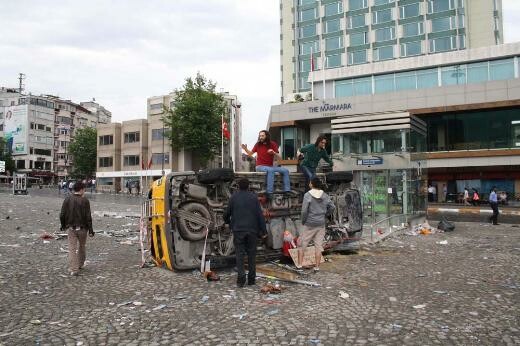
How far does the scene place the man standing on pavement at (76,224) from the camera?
786 cm

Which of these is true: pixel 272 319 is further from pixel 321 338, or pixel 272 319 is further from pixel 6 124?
pixel 6 124

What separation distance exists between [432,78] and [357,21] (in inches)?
1003

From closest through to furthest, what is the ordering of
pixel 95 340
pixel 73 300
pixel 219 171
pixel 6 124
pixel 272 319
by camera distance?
pixel 95 340, pixel 272 319, pixel 73 300, pixel 219 171, pixel 6 124

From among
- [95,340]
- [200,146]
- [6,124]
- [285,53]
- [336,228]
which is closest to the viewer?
[95,340]

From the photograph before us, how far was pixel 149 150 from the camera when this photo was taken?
219ft

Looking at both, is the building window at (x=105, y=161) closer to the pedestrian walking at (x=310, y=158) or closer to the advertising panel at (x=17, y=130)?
the advertising panel at (x=17, y=130)

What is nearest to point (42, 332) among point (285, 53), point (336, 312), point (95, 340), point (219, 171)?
point (95, 340)

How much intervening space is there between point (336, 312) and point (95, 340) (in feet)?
Answer: 9.57

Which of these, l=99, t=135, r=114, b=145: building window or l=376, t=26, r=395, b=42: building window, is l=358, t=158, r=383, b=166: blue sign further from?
l=99, t=135, r=114, b=145: building window

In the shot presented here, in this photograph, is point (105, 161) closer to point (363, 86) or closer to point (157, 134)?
point (157, 134)

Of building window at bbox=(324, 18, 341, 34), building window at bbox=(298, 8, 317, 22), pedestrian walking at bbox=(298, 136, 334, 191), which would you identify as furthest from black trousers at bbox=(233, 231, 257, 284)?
building window at bbox=(298, 8, 317, 22)

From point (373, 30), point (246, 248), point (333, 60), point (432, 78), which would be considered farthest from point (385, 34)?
point (246, 248)

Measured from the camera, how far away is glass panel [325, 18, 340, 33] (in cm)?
6081

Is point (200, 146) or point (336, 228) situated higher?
point (200, 146)
